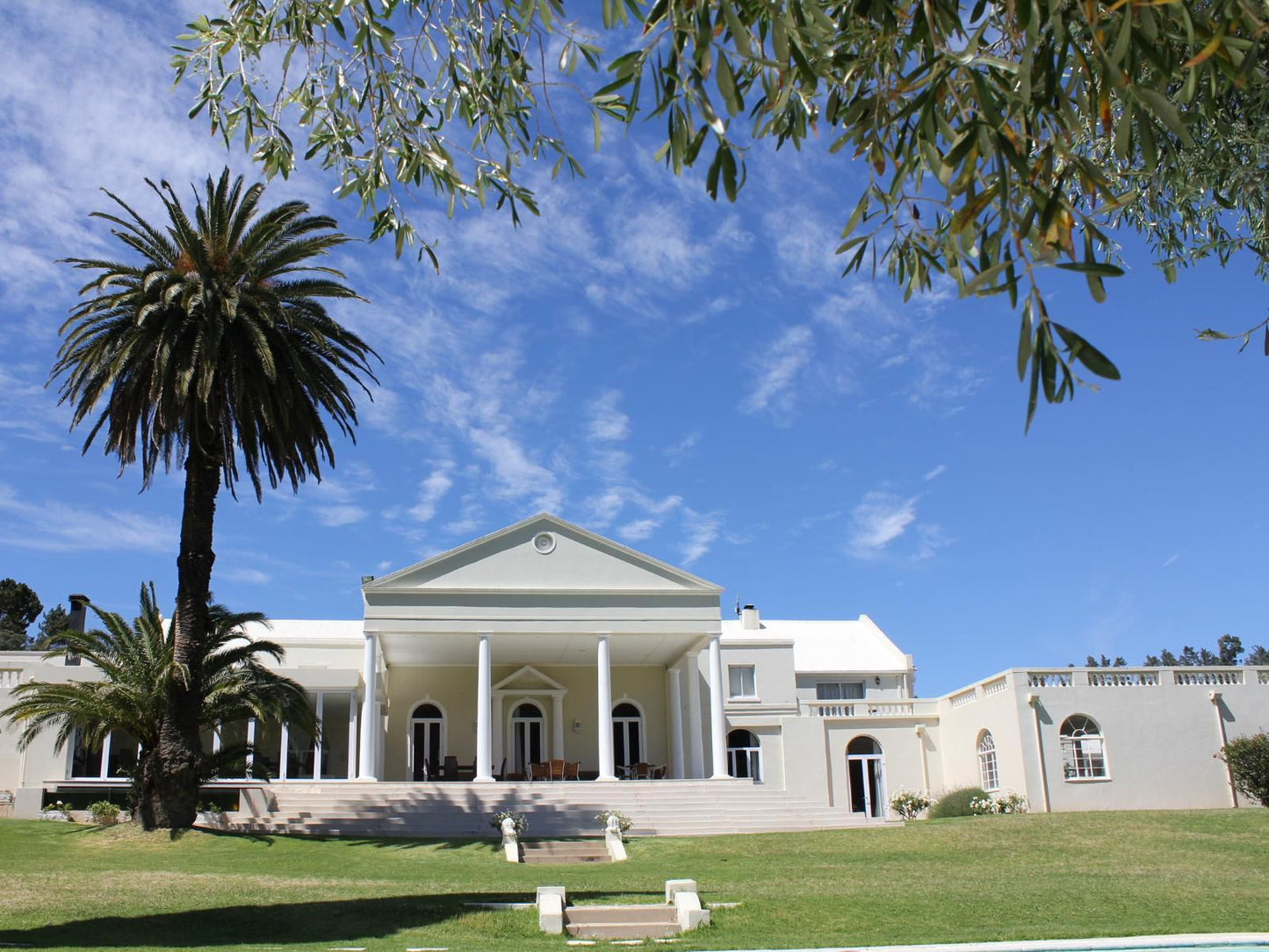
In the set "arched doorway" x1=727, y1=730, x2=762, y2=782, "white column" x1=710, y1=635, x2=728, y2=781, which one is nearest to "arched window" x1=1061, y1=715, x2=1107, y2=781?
"white column" x1=710, y1=635, x2=728, y2=781

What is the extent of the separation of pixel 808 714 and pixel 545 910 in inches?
906

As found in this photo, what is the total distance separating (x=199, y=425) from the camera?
74.7 feet

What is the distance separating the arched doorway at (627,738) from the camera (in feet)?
126

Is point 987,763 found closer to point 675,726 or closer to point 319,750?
point 675,726

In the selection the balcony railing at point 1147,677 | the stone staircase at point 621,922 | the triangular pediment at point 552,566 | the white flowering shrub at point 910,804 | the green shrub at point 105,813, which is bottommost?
the stone staircase at point 621,922

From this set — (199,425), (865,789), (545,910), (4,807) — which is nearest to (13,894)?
(545,910)

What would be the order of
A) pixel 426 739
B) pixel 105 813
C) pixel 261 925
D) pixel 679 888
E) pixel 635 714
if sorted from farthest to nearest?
1. pixel 635 714
2. pixel 426 739
3. pixel 105 813
4. pixel 679 888
5. pixel 261 925

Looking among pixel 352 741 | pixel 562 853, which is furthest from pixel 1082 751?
pixel 352 741

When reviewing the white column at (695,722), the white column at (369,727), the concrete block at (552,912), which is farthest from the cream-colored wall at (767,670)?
the concrete block at (552,912)

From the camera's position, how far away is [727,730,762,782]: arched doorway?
127 ft

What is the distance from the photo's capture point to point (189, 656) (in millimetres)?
22359

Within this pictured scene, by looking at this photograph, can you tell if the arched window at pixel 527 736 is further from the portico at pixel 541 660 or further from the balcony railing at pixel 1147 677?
the balcony railing at pixel 1147 677

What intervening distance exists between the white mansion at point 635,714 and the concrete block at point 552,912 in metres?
13.4

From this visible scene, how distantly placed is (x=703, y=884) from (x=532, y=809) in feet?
36.7
